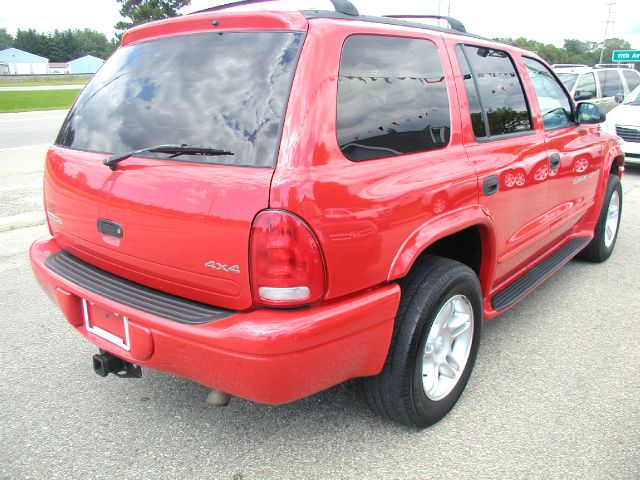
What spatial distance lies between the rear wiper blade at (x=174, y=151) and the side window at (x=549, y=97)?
2.37 metres

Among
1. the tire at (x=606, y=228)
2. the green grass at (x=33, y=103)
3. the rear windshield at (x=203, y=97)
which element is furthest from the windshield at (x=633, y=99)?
the green grass at (x=33, y=103)

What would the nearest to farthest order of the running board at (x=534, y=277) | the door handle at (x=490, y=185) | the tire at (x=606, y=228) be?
the door handle at (x=490, y=185) → the running board at (x=534, y=277) → the tire at (x=606, y=228)

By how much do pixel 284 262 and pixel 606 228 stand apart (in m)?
3.89

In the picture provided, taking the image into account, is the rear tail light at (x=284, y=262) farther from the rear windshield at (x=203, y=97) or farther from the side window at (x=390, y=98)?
the side window at (x=390, y=98)

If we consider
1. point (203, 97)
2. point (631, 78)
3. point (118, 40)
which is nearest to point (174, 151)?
point (203, 97)

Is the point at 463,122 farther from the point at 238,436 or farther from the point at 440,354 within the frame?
the point at 238,436

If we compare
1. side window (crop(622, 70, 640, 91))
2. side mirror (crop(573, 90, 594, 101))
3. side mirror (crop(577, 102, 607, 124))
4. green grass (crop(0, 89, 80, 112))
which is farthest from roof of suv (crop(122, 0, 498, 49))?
green grass (crop(0, 89, 80, 112))

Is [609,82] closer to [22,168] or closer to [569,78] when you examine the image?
[569,78]

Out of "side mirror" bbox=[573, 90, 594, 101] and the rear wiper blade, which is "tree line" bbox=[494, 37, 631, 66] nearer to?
"side mirror" bbox=[573, 90, 594, 101]

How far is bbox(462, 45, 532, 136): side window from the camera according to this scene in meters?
2.89

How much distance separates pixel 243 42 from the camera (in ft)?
6.99

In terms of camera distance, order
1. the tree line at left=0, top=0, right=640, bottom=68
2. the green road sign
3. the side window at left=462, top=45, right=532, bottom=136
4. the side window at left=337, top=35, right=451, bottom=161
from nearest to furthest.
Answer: the side window at left=337, top=35, right=451, bottom=161 → the side window at left=462, top=45, right=532, bottom=136 → the green road sign → the tree line at left=0, top=0, right=640, bottom=68

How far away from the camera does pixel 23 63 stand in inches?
3957

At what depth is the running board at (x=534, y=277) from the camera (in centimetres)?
311
